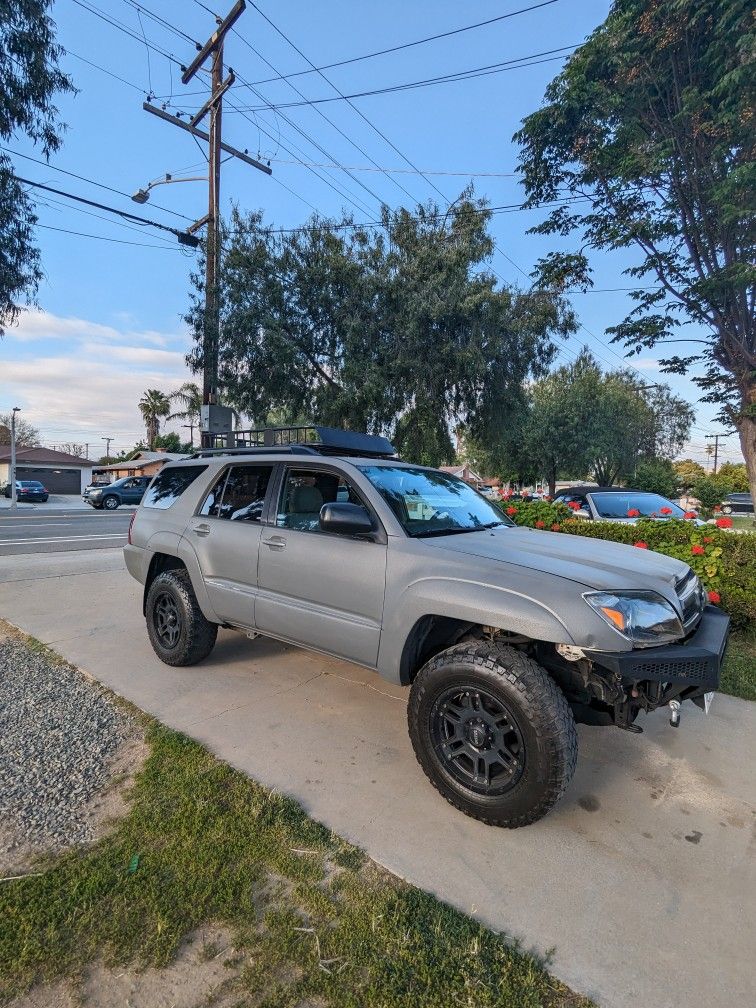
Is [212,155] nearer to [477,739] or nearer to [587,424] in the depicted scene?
[477,739]

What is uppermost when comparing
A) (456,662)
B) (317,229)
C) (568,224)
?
(317,229)

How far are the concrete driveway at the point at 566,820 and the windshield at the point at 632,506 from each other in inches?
168

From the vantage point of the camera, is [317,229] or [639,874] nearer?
Answer: [639,874]

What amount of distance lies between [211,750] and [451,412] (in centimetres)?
1159

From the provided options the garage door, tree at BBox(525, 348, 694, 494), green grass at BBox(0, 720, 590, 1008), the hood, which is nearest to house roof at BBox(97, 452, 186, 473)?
the garage door

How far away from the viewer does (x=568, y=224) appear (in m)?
10.1

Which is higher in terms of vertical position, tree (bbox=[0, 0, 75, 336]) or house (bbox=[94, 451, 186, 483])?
tree (bbox=[0, 0, 75, 336])

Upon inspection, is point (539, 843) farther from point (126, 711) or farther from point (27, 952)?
point (126, 711)

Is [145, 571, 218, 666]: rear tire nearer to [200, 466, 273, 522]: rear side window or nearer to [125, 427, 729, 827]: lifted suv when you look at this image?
[125, 427, 729, 827]: lifted suv

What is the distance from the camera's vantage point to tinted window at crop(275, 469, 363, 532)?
11.5 feet

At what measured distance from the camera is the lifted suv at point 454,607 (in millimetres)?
2281

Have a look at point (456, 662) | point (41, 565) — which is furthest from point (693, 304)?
point (41, 565)

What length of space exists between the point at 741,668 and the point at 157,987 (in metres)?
4.81

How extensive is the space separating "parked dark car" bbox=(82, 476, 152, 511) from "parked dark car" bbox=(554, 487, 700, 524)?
74.7 feet
